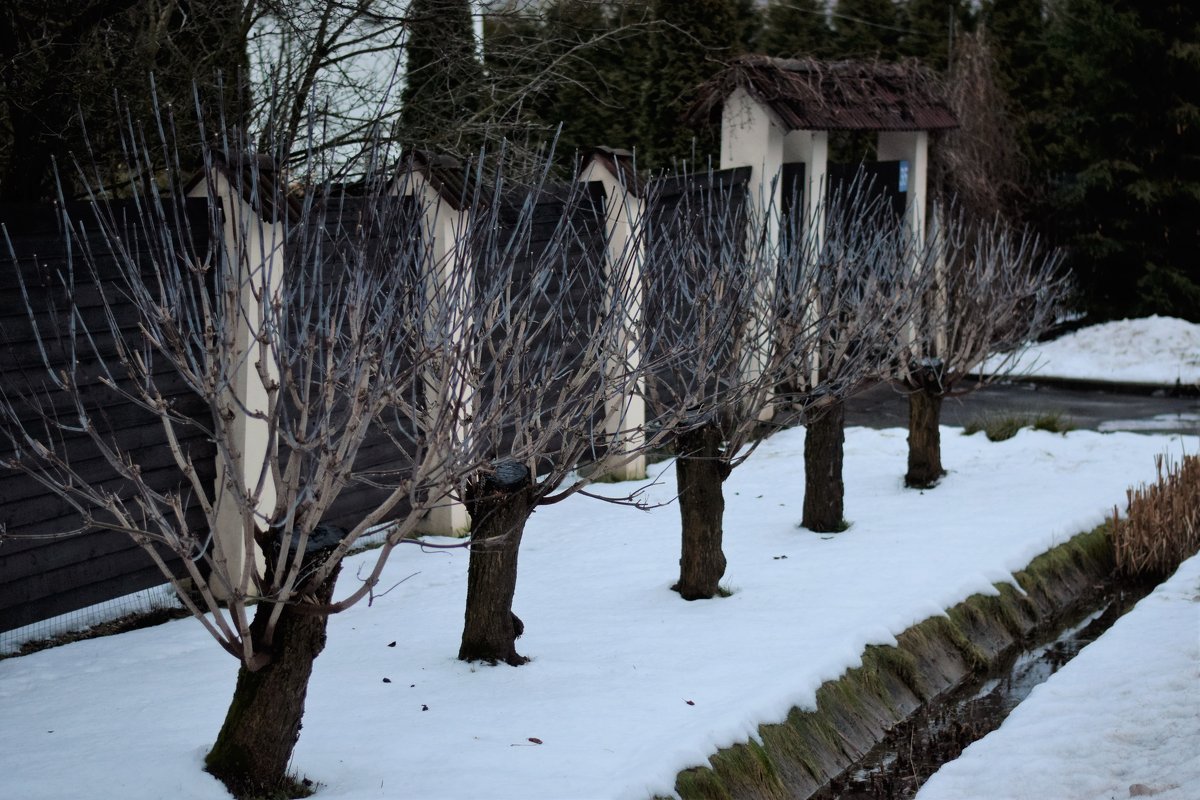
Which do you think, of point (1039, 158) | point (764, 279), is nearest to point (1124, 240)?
point (1039, 158)

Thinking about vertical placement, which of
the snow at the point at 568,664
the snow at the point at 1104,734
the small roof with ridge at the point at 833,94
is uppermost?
the small roof with ridge at the point at 833,94

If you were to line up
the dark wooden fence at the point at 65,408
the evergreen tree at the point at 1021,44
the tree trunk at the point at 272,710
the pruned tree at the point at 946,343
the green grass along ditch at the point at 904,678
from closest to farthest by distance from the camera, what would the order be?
the tree trunk at the point at 272,710, the green grass along ditch at the point at 904,678, the dark wooden fence at the point at 65,408, the pruned tree at the point at 946,343, the evergreen tree at the point at 1021,44

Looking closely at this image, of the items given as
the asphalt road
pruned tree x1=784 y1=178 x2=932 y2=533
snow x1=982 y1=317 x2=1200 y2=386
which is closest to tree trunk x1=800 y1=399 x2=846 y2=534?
pruned tree x1=784 y1=178 x2=932 y2=533

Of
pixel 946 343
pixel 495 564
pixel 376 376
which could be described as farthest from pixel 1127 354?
pixel 376 376

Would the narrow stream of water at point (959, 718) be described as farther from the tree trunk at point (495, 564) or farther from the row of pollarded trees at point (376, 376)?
the tree trunk at point (495, 564)

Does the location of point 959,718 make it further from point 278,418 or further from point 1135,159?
point 1135,159

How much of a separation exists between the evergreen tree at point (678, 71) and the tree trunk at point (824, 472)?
9.70 m

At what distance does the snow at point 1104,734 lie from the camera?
17.8 ft

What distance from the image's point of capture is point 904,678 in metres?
6.66

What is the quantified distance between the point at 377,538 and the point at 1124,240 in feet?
44.4

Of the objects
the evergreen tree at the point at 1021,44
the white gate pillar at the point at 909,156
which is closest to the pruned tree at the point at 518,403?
the white gate pillar at the point at 909,156

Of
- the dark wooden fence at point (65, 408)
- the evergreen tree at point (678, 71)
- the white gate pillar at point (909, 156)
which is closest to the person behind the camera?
the dark wooden fence at point (65, 408)

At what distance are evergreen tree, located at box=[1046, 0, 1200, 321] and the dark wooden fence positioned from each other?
48.4 feet

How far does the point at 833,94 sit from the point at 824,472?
5940mm
